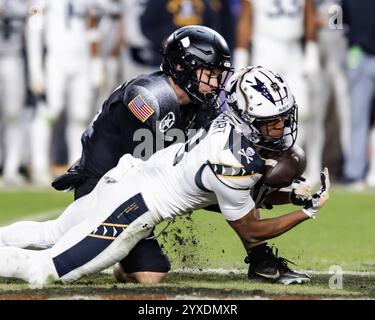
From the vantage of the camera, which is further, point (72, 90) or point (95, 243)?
point (72, 90)

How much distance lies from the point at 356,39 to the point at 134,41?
2.25 m

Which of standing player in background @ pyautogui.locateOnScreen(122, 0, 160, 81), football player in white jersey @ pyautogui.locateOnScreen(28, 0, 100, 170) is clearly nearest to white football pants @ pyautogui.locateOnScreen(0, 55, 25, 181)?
football player in white jersey @ pyautogui.locateOnScreen(28, 0, 100, 170)

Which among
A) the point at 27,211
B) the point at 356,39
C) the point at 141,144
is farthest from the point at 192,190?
the point at 356,39

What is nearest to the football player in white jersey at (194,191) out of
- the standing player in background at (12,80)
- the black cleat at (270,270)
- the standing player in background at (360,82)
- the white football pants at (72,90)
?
the black cleat at (270,270)

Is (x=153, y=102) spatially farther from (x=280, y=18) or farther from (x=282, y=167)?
(x=280, y=18)

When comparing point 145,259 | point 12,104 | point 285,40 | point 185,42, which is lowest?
point 12,104

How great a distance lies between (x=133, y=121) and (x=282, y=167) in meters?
0.89

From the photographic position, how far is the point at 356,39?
1079 centimetres

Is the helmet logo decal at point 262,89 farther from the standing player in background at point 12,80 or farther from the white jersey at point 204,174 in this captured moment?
the standing player in background at point 12,80

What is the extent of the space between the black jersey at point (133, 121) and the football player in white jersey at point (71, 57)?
16.9ft

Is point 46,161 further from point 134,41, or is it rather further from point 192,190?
point 192,190

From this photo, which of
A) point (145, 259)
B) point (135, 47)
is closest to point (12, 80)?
point (135, 47)

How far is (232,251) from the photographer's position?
7184 millimetres
